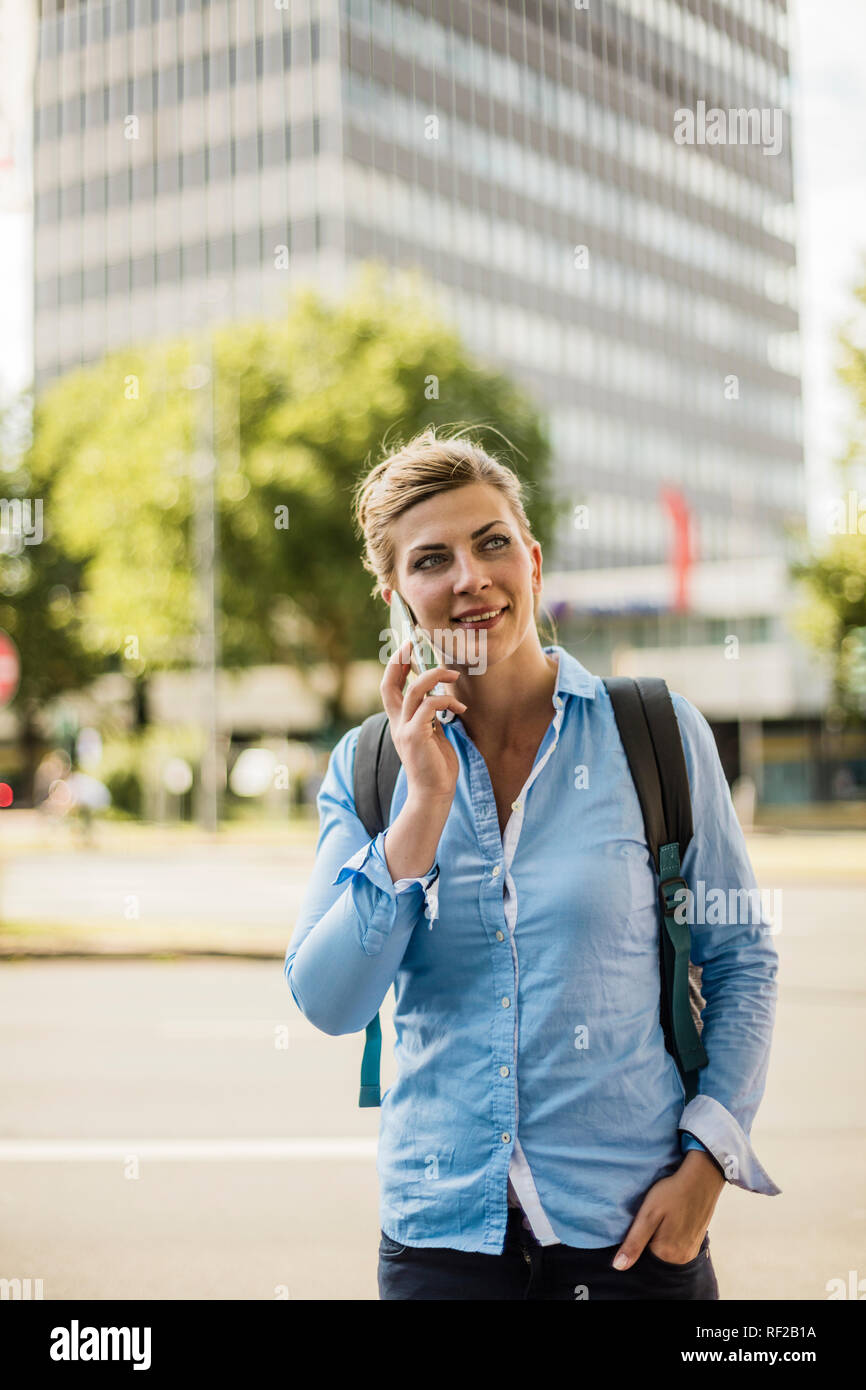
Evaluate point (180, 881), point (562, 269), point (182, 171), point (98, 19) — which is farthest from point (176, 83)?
point (180, 881)

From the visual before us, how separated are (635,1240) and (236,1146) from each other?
15.3 feet

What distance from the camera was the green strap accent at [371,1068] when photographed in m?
2.29

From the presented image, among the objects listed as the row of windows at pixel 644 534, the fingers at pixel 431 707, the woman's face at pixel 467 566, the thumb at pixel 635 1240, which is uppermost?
the row of windows at pixel 644 534

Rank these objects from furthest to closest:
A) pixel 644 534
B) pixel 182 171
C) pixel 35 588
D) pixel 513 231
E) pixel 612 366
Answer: pixel 644 534
pixel 612 366
pixel 513 231
pixel 182 171
pixel 35 588

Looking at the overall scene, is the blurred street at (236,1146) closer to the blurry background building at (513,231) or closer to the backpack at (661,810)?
the backpack at (661,810)

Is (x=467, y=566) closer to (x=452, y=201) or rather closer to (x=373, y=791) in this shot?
(x=373, y=791)

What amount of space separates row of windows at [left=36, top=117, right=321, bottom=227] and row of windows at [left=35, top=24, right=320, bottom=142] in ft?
6.85

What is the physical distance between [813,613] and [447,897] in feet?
106

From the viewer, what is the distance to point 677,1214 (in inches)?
81.4

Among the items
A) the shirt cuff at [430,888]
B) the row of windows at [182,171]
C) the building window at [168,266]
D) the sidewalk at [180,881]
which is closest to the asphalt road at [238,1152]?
the sidewalk at [180,881]

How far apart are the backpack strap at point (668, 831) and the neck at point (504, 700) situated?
0.14 m

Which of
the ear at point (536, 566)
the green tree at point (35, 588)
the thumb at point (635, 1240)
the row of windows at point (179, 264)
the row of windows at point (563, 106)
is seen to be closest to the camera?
the thumb at point (635, 1240)

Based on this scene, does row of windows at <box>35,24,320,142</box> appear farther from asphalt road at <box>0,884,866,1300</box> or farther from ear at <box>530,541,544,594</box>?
ear at <box>530,541,544,594</box>
